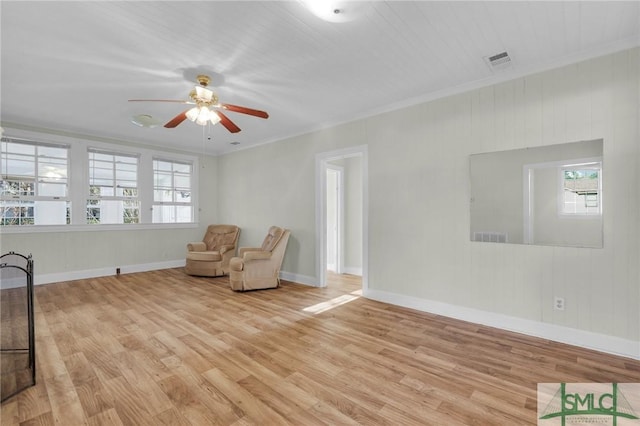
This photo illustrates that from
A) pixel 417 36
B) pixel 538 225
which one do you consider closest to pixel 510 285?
pixel 538 225

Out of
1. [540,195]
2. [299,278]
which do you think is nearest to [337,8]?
[540,195]

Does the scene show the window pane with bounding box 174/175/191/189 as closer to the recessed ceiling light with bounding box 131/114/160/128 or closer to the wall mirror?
the recessed ceiling light with bounding box 131/114/160/128

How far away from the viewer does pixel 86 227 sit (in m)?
5.28

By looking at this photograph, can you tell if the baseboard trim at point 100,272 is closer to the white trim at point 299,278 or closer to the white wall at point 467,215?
the white wall at point 467,215

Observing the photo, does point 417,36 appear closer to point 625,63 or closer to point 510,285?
point 625,63

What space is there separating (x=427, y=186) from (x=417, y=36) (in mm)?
1742

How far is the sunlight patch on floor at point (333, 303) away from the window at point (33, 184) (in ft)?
15.6

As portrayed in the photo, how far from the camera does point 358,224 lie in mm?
5910

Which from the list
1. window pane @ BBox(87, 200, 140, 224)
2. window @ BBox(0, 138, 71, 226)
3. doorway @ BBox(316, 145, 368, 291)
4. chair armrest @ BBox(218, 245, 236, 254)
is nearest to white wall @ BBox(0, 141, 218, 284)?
window pane @ BBox(87, 200, 140, 224)

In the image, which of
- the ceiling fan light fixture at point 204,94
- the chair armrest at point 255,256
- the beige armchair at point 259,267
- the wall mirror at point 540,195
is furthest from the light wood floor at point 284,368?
the ceiling fan light fixture at point 204,94

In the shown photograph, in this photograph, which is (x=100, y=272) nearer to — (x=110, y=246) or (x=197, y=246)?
(x=110, y=246)

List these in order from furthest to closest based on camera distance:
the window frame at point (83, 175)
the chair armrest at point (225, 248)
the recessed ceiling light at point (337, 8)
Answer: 1. the chair armrest at point (225, 248)
2. the window frame at point (83, 175)
3. the recessed ceiling light at point (337, 8)

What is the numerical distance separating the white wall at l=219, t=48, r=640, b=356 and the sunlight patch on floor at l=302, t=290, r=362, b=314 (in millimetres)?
383
